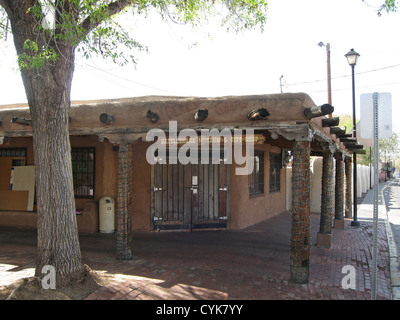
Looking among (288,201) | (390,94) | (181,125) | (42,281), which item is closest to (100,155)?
(181,125)

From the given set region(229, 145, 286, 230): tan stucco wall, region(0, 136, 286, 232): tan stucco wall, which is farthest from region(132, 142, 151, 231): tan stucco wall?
region(229, 145, 286, 230): tan stucco wall

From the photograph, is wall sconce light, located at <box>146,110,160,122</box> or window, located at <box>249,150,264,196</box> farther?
window, located at <box>249,150,264,196</box>

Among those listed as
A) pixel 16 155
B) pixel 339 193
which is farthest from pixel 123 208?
pixel 339 193

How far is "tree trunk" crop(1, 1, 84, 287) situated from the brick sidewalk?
2.58ft

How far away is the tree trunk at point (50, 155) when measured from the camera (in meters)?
4.81

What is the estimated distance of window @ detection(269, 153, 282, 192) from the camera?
481 inches

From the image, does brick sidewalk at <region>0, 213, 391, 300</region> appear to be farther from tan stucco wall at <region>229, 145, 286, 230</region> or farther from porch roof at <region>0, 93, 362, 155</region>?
porch roof at <region>0, 93, 362, 155</region>

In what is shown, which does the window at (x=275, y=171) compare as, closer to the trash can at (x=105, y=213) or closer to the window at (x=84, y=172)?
the trash can at (x=105, y=213)

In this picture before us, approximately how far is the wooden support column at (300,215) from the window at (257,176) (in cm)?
482

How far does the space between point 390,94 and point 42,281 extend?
510 centimetres

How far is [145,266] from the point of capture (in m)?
6.09

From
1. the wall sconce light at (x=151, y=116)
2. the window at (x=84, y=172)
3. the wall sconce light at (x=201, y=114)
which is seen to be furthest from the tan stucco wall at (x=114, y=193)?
the wall sconce light at (x=201, y=114)
